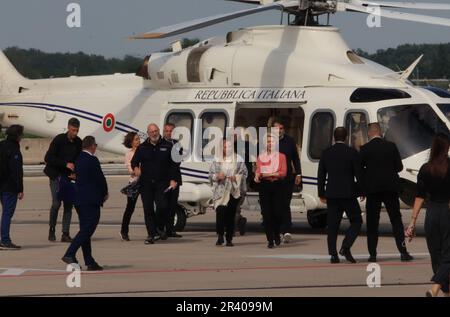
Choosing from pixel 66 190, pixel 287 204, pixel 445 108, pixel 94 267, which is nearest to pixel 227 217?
pixel 287 204

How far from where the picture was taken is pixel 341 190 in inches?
586

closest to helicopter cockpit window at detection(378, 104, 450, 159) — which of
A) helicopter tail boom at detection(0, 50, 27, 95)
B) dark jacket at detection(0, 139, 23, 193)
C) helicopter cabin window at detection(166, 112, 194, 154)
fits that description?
helicopter cabin window at detection(166, 112, 194, 154)

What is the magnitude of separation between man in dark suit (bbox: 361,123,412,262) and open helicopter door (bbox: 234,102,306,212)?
166 inches

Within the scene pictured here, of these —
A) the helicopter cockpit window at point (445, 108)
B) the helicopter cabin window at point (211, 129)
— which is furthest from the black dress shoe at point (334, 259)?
the helicopter cabin window at point (211, 129)

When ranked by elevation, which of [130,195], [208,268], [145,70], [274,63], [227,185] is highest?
[274,63]

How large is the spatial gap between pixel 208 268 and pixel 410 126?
5.13m

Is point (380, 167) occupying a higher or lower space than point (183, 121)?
higher

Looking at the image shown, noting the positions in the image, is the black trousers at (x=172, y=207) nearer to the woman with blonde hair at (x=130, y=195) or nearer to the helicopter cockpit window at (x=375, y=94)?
the woman with blonde hair at (x=130, y=195)

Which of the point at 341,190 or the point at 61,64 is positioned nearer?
the point at 341,190

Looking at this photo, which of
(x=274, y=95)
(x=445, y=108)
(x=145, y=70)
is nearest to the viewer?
(x=445, y=108)

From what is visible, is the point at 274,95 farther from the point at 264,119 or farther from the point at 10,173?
the point at 10,173

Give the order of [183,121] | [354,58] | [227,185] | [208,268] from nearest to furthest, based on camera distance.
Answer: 1. [208,268]
2. [227,185]
3. [354,58]
4. [183,121]

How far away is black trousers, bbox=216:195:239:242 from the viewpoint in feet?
56.8

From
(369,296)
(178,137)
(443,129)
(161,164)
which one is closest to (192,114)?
(178,137)
